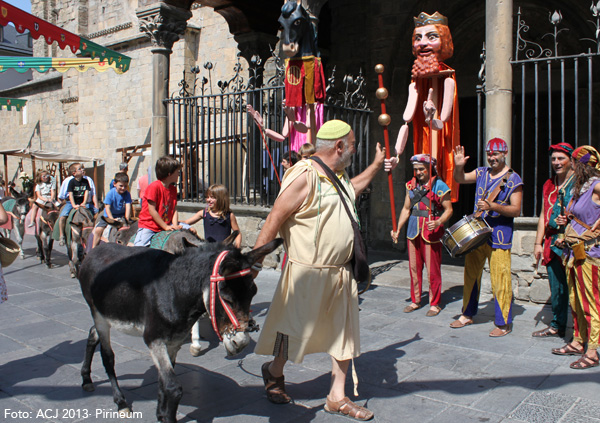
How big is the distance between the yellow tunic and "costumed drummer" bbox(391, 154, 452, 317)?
10.00 feet

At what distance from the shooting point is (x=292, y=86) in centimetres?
769

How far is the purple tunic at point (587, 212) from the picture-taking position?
4.52 m

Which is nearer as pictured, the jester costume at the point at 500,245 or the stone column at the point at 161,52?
the jester costume at the point at 500,245

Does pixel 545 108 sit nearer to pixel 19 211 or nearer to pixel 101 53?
pixel 101 53

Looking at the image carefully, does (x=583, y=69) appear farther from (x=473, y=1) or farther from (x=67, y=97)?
(x=67, y=97)

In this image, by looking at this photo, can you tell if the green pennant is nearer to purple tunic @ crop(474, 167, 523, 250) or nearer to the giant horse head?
the giant horse head

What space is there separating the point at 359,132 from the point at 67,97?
15.3 m

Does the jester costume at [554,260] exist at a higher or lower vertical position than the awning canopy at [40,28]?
lower

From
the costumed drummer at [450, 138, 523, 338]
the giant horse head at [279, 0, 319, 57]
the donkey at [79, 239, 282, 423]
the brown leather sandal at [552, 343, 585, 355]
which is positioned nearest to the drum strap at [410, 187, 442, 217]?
the costumed drummer at [450, 138, 523, 338]

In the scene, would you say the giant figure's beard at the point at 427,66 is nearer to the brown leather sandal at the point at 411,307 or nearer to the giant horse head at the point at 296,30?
the giant horse head at the point at 296,30

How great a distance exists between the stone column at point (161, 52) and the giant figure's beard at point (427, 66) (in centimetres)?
601

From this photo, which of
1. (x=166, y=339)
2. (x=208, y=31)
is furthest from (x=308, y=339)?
(x=208, y=31)

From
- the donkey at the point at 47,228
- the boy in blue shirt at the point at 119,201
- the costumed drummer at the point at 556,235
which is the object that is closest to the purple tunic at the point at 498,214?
the costumed drummer at the point at 556,235

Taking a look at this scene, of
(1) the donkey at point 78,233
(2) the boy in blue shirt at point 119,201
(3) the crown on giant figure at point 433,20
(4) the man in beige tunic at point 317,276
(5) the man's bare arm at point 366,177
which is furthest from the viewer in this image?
(1) the donkey at point 78,233
